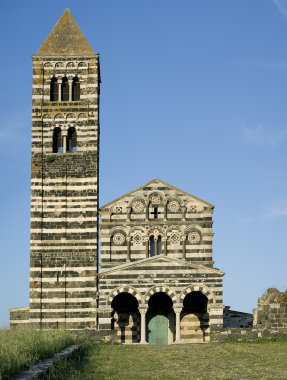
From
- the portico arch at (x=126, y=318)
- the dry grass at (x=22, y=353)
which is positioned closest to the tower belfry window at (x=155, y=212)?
the portico arch at (x=126, y=318)

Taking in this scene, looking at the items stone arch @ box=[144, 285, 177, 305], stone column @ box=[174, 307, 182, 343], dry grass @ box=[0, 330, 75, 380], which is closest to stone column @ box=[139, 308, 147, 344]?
stone arch @ box=[144, 285, 177, 305]

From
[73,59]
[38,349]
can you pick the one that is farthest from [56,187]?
[38,349]

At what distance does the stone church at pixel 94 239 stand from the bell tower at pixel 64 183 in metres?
0.06

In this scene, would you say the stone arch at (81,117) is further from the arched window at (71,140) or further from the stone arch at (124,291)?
the stone arch at (124,291)

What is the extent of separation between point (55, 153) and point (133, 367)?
2326cm

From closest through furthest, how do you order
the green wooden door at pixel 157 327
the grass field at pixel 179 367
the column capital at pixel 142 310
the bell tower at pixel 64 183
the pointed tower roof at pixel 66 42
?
the grass field at pixel 179 367 → the column capital at pixel 142 310 → the green wooden door at pixel 157 327 → the bell tower at pixel 64 183 → the pointed tower roof at pixel 66 42

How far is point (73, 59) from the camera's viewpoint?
134 ft

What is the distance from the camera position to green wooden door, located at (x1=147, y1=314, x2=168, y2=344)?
37.1 m

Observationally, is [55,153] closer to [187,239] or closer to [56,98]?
[56,98]

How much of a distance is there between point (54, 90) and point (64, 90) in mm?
595

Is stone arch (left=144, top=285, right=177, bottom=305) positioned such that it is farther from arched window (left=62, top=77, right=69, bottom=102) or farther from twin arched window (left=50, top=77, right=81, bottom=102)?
arched window (left=62, top=77, right=69, bottom=102)

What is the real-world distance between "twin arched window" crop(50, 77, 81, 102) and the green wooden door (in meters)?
13.5

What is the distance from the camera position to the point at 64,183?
129ft

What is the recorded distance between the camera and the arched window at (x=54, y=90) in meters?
40.7
